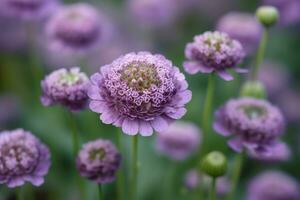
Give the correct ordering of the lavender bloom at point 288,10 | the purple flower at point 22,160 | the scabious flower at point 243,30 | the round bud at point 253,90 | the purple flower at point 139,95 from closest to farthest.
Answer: the purple flower at point 139,95 < the purple flower at point 22,160 < the round bud at point 253,90 < the scabious flower at point 243,30 < the lavender bloom at point 288,10

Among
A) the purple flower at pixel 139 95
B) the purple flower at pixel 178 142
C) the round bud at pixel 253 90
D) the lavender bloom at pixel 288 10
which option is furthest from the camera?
the lavender bloom at pixel 288 10

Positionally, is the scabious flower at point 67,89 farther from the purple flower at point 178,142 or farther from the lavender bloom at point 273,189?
the lavender bloom at point 273,189

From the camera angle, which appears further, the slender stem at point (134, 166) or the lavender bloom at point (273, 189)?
the lavender bloom at point (273, 189)

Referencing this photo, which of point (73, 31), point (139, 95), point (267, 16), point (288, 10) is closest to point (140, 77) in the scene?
point (139, 95)

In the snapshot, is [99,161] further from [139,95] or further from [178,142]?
[178,142]

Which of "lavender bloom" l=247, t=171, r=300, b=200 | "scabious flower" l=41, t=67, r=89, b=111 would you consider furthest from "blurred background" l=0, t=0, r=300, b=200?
"scabious flower" l=41, t=67, r=89, b=111

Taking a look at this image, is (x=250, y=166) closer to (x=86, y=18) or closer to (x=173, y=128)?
(x=173, y=128)

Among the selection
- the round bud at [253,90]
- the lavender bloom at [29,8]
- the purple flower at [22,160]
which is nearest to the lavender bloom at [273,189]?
the round bud at [253,90]

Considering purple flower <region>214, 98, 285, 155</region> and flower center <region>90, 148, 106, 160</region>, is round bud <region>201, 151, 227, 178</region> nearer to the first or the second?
purple flower <region>214, 98, 285, 155</region>
